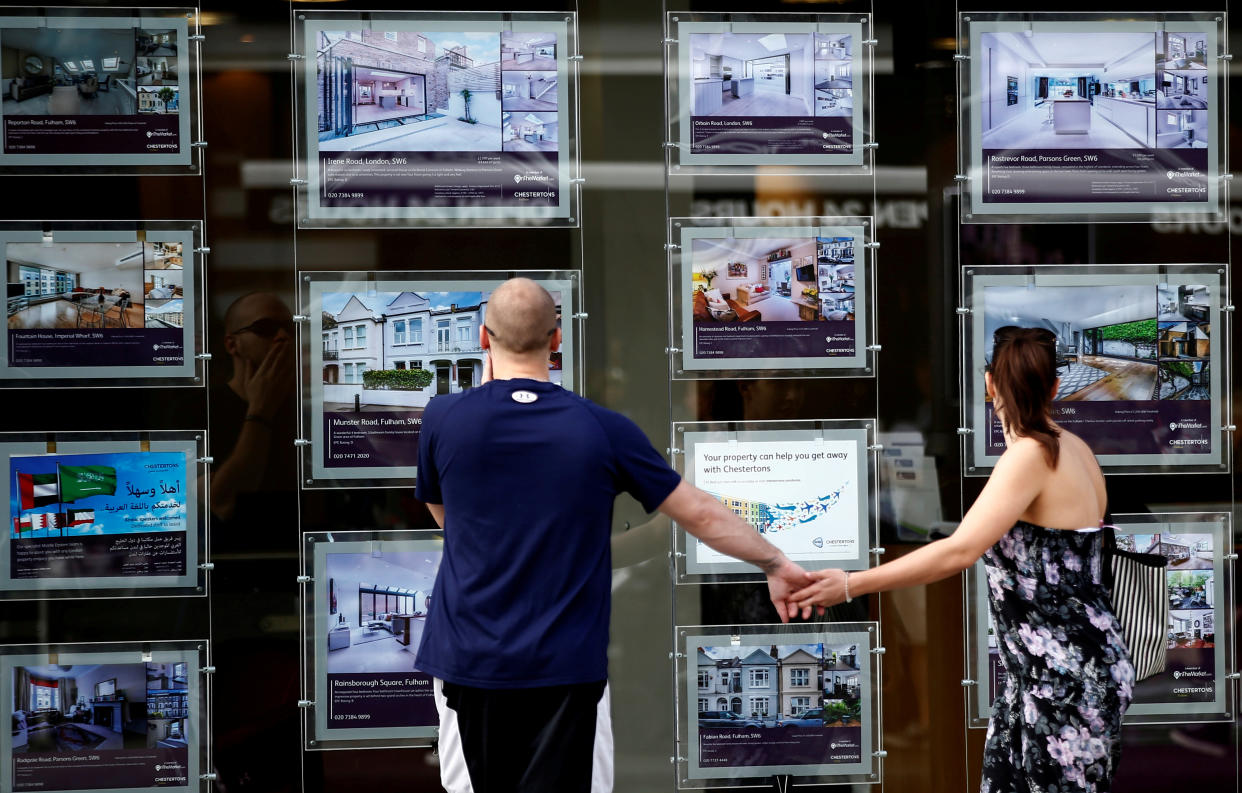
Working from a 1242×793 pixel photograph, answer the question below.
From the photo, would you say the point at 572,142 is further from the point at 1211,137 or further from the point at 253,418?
the point at 1211,137

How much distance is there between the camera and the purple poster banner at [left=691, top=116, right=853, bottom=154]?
15.4 feet

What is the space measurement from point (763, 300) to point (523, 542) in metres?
1.89

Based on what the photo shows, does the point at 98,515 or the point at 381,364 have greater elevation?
the point at 381,364

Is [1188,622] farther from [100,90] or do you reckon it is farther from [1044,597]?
[100,90]

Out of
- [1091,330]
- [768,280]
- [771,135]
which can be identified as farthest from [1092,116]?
[768,280]

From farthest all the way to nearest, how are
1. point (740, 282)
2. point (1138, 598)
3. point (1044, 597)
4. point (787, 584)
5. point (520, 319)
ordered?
1. point (740, 282)
2. point (787, 584)
3. point (1138, 598)
4. point (1044, 597)
5. point (520, 319)

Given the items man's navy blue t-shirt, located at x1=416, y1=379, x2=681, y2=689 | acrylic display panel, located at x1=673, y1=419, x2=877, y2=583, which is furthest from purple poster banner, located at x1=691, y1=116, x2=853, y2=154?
man's navy blue t-shirt, located at x1=416, y1=379, x2=681, y2=689

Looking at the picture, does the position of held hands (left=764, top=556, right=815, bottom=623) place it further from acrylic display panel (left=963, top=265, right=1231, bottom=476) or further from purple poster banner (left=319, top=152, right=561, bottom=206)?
purple poster banner (left=319, top=152, right=561, bottom=206)

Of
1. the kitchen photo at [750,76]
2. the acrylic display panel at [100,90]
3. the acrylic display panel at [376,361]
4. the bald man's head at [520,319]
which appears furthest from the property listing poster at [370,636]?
the kitchen photo at [750,76]

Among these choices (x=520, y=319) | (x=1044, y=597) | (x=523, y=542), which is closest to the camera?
(x=523, y=542)

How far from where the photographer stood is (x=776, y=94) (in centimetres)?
472

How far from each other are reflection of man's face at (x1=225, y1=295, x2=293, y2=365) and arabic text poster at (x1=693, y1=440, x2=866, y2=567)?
1.68m

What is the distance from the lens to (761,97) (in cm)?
471

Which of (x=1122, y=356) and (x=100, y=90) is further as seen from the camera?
(x=1122, y=356)
